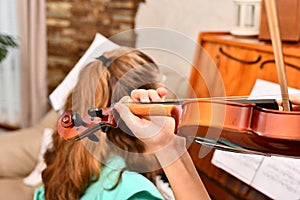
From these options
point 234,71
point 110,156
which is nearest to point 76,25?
point 234,71

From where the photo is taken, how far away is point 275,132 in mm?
569

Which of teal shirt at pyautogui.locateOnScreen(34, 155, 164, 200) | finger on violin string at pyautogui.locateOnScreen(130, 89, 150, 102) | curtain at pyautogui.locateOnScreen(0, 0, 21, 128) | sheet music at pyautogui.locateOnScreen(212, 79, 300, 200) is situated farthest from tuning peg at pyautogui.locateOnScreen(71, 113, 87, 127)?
curtain at pyautogui.locateOnScreen(0, 0, 21, 128)

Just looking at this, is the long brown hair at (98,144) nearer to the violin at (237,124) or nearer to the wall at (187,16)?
the wall at (187,16)

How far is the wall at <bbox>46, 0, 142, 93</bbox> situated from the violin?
6.38 feet

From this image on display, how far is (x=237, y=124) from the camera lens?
60 centimetres

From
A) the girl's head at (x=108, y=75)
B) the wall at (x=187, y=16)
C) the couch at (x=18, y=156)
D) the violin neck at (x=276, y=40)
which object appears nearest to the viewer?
the violin neck at (x=276, y=40)

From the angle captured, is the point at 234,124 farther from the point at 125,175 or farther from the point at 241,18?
the point at 241,18

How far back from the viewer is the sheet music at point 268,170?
4.12ft

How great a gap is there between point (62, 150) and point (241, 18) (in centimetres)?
78

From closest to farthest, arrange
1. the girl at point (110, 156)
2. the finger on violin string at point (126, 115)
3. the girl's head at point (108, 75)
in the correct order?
the finger on violin string at point (126, 115) < the girl at point (110, 156) < the girl's head at point (108, 75)

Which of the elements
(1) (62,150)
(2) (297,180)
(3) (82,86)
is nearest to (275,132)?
(2) (297,180)

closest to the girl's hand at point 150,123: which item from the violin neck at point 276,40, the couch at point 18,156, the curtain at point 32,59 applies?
the violin neck at point 276,40

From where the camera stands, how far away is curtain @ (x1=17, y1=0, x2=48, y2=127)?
273 centimetres

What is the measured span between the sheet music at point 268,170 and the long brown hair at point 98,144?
28 centimetres
